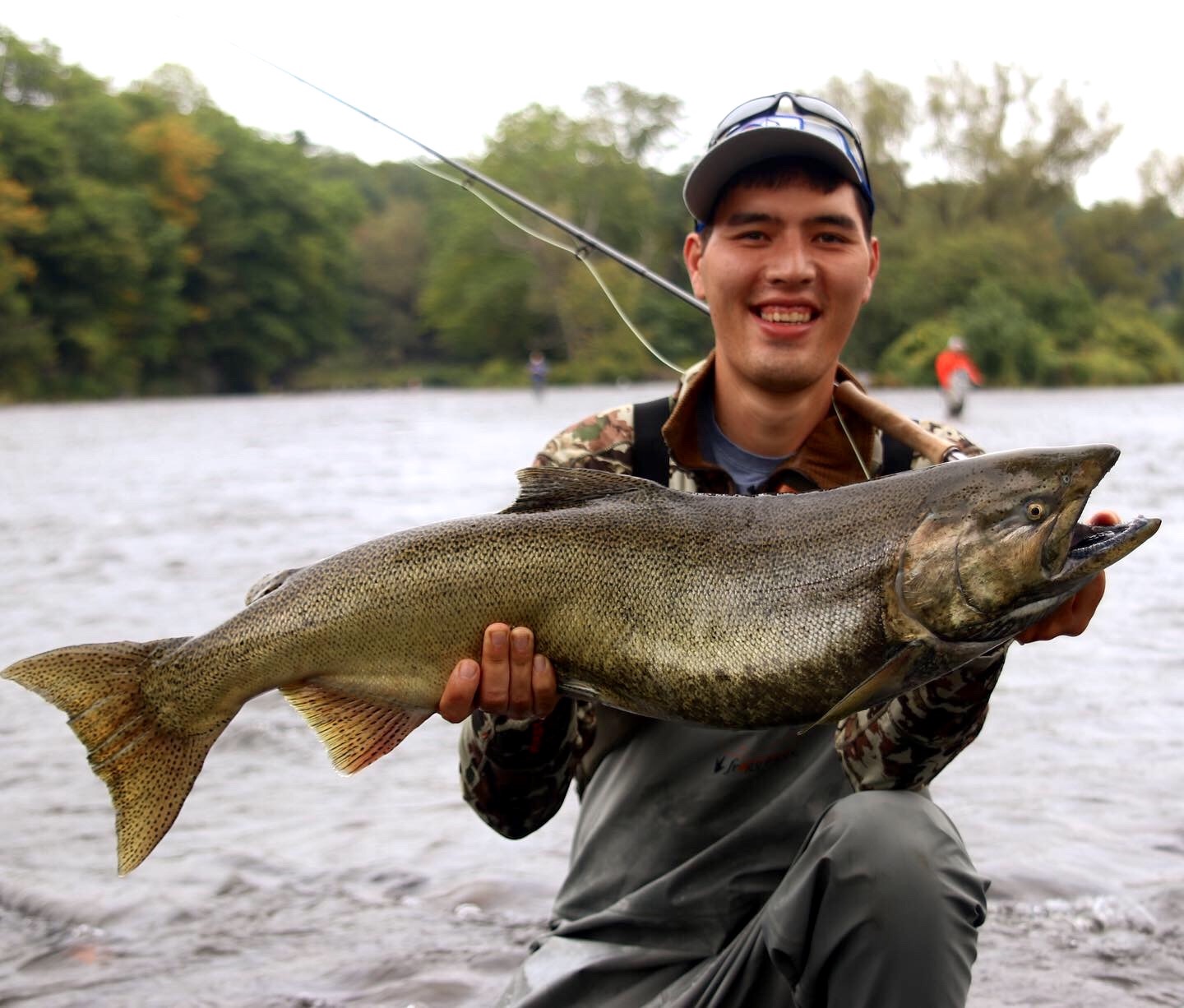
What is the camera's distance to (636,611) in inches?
111

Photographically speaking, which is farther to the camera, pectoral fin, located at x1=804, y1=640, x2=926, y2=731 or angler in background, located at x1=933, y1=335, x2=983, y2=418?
angler in background, located at x1=933, y1=335, x2=983, y2=418

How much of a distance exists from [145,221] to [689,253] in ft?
227

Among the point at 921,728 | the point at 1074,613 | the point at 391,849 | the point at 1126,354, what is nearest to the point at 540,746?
the point at 921,728

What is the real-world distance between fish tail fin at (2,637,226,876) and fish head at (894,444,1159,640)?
4.96 ft

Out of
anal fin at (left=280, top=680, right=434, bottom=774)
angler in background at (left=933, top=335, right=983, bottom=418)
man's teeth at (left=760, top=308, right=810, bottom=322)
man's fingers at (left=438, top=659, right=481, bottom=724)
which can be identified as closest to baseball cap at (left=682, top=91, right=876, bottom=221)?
man's teeth at (left=760, top=308, right=810, bottom=322)

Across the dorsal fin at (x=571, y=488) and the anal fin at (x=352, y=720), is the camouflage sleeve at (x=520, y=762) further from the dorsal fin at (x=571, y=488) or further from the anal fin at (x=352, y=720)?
the dorsal fin at (x=571, y=488)

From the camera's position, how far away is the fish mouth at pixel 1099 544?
Result: 8.06 ft

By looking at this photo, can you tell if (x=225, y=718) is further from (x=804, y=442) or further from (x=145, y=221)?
(x=145, y=221)

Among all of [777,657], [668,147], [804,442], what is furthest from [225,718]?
[668,147]

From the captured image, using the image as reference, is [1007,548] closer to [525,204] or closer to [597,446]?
[597,446]

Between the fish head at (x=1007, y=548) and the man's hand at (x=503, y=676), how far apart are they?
761mm

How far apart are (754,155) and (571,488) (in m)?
1.03

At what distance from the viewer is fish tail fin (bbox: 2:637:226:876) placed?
115 inches

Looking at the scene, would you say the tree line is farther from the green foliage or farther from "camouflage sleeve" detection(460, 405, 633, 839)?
"camouflage sleeve" detection(460, 405, 633, 839)
